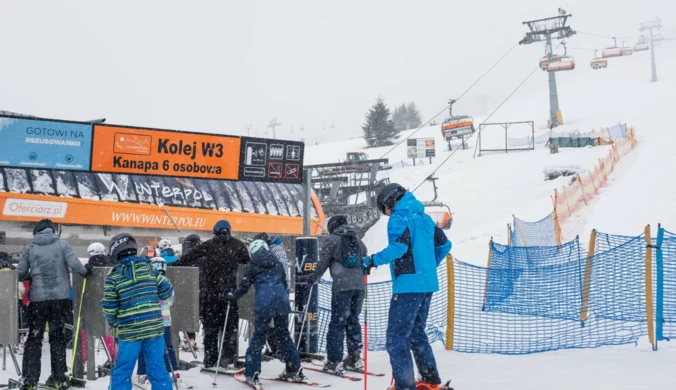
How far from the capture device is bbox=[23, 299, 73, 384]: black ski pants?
6758 millimetres

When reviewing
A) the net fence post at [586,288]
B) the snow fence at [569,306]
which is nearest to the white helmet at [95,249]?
the snow fence at [569,306]

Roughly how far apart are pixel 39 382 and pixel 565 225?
1790cm

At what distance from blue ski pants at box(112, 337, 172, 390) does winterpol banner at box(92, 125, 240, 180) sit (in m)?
4.44

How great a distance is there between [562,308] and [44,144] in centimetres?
764

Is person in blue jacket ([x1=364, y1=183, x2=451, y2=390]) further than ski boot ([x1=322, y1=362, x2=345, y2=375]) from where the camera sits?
No

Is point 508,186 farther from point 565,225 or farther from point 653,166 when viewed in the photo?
point 565,225

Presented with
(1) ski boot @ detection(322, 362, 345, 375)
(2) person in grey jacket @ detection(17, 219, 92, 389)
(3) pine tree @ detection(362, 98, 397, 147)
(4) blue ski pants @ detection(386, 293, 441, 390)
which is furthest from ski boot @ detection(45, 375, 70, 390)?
(3) pine tree @ detection(362, 98, 397, 147)

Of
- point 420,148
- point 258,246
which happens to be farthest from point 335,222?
point 420,148

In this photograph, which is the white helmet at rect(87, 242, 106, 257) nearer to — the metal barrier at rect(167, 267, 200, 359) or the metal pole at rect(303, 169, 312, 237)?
the metal barrier at rect(167, 267, 200, 359)

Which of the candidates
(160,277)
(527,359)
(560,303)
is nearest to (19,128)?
(160,277)

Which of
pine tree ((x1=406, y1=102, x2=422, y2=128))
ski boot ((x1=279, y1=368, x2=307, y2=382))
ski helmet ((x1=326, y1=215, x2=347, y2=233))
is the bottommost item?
ski boot ((x1=279, y1=368, x2=307, y2=382))

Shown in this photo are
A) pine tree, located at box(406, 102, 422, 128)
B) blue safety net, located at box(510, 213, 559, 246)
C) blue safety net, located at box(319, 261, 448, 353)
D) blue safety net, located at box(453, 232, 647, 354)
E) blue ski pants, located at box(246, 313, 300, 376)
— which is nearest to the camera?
blue ski pants, located at box(246, 313, 300, 376)

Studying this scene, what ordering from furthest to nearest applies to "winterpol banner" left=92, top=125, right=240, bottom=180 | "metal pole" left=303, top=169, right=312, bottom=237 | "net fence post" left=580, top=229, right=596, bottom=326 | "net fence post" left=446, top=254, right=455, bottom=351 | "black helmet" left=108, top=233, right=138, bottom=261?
"metal pole" left=303, top=169, right=312, bottom=237
"winterpol banner" left=92, top=125, right=240, bottom=180
"net fence post" left=580, top=229, right=596, bottom=326
"net fence post" left=446, top=254, right=455, bottom=351
"black helmet" left=108, top=233, right=138, bottom=261

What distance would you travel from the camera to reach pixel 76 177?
1653 centimetres
